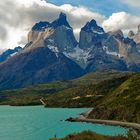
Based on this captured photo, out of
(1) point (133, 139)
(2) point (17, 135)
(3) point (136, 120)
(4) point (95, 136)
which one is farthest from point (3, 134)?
(1) point (133, 139)

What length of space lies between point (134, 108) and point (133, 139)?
127 metres

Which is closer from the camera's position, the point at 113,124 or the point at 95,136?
the point at 95,136

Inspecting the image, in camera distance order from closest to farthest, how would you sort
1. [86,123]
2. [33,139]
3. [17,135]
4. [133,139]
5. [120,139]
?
[133,139]
[120,139]
[33,139]
[17,135]
[86,123]

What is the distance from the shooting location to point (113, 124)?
17738cm

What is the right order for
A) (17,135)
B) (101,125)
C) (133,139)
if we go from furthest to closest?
(101,125) < (17,135) < (133,139)

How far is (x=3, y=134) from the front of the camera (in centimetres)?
17575

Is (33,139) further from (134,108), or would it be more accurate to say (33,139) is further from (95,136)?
(95,136)

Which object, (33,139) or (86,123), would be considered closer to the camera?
(33,139)

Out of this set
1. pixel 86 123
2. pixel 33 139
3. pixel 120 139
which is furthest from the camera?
pixel 86 123

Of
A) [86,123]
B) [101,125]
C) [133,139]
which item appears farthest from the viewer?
[86,123]

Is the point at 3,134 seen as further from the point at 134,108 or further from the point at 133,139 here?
the point at 133,139

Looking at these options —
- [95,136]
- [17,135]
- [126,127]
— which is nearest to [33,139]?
[17,135]

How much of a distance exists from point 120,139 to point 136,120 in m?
106

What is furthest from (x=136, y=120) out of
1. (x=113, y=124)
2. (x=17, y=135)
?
(x=17, y=135)
